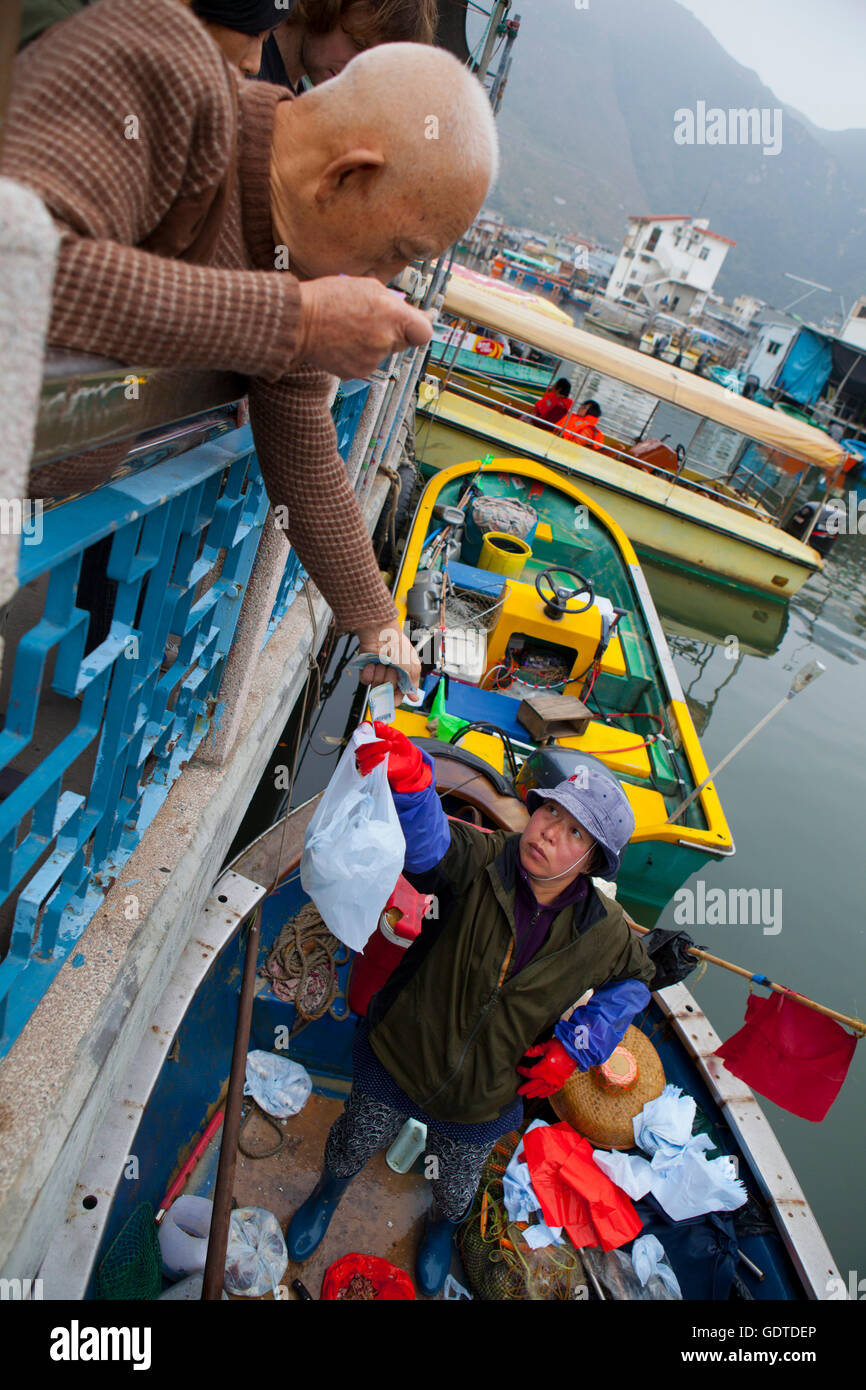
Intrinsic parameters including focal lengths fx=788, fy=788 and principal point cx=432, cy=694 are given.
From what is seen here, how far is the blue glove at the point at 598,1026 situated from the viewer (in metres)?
2.83

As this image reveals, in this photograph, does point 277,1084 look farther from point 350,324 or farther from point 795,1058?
point 350,324

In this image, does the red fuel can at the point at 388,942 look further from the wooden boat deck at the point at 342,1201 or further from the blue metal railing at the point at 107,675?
the blue metal railing at the point at 107,675

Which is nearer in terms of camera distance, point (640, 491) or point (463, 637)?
point (463, 637)

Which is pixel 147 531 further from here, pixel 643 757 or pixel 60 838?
pixel 643 757

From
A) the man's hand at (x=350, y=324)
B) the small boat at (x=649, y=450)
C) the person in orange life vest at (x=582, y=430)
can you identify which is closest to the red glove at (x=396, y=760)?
Result: the man's hand at (x=350, y=324)

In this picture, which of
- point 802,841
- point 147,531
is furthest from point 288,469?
point 802,841

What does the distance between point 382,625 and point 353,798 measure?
625mm

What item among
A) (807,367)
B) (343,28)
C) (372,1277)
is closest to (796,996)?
(372,1277)

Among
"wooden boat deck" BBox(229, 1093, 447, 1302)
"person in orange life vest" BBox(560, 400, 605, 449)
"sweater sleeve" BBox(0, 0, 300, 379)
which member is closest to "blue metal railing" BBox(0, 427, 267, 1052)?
"sweater sleeve" BBox(0, 0, 300, 379)

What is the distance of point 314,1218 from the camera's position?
3.30m

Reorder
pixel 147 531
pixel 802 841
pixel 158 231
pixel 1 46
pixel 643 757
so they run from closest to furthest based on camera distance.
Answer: pixel 1 46 → pixel 158 231 → pixel 147 531 → pixel 643 757 → pixel 802 841

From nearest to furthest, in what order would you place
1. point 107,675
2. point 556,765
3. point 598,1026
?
1. point 107,675
2. point 598,1026
3. point 556,765

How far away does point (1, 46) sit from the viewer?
0.46 meters

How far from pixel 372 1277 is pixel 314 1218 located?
1.07ft
